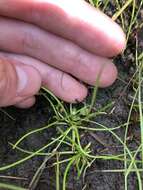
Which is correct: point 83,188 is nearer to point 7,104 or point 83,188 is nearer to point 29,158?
point 29,158

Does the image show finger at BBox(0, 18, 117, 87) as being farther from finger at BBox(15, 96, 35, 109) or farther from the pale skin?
finger at BBox(15, 96, 35, 109)

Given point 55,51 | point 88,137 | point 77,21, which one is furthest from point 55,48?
point 88,137

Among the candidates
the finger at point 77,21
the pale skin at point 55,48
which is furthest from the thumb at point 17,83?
the finger at point 77,21

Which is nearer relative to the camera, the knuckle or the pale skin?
the pale skin

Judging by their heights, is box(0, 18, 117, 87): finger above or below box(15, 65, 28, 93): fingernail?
above

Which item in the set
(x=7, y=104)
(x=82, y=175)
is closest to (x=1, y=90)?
(x=7, y=104)

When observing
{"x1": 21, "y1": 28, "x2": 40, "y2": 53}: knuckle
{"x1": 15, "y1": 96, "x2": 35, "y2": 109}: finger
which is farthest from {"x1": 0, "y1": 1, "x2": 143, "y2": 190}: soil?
{"x1": 21, "y1": 28, "x2": 40, "y2": 53}: knuckle

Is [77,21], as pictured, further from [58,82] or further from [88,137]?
[88,137]

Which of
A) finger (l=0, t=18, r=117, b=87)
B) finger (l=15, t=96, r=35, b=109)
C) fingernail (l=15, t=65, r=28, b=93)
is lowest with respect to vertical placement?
finger (l=15, t=96, r=35, b=109)
